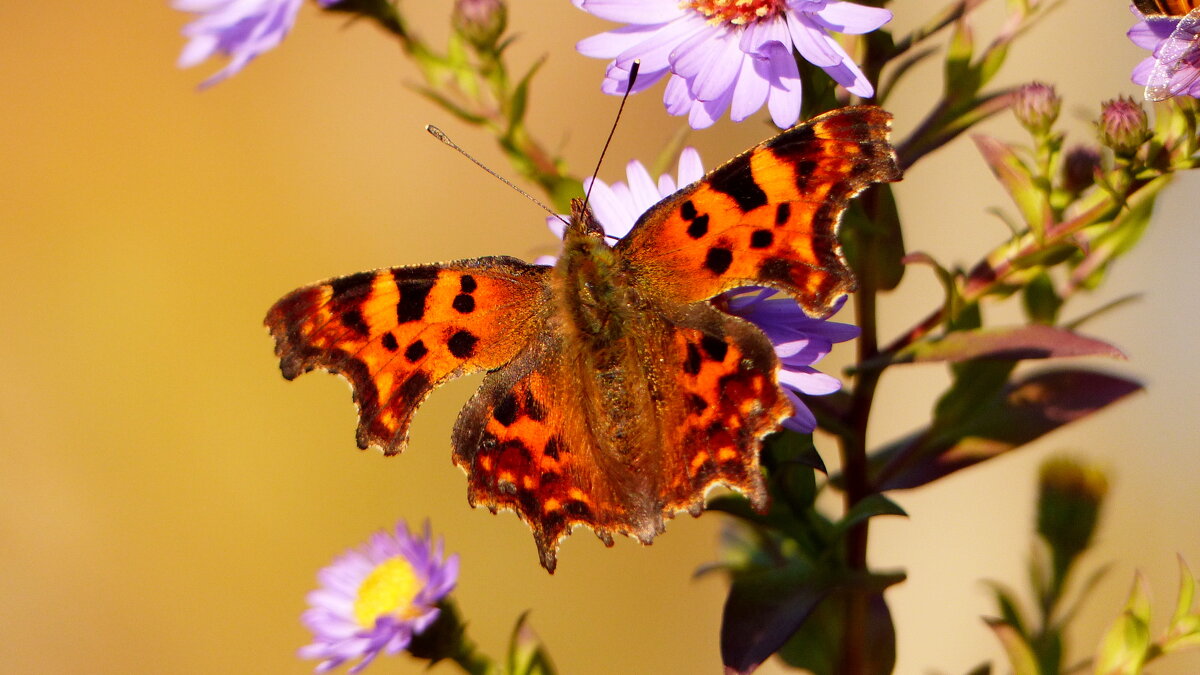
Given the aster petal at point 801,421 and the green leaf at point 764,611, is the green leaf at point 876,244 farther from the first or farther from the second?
the green leaf at point 764,611

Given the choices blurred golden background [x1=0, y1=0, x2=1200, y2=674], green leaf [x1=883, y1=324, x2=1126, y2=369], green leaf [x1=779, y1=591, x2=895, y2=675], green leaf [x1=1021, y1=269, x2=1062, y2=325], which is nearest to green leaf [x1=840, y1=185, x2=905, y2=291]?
green leaf [x1=883, y1=324, x2=1126, y2=369]

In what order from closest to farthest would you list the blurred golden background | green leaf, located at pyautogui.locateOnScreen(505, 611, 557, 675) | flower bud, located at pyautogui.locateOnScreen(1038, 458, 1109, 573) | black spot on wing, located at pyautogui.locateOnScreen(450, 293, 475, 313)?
black spot on wing, located at pyautogui.locateOnScreen(450, 293, 475, 313) < green leaf, located at pyautogui.locateOnScreen(505, 611, 557, 675) < flower bud, located at pyautogui.locateOnScreen(1038, 458, 1109, 573) < the blurred golden background

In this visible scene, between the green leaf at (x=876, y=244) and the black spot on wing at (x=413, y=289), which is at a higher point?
the black spot on wing at (x=413, y=289)

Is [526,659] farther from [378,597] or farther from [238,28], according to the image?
[238,28]

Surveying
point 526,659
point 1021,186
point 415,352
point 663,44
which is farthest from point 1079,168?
point 526,659

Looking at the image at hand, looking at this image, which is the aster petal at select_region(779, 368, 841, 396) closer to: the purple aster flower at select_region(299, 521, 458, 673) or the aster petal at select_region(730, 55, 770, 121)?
the aster petal at select_region(730, 55, 770, 121)

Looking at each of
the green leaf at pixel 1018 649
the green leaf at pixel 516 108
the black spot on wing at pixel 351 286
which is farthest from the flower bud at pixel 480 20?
the green leaf at pixel 1018 649
